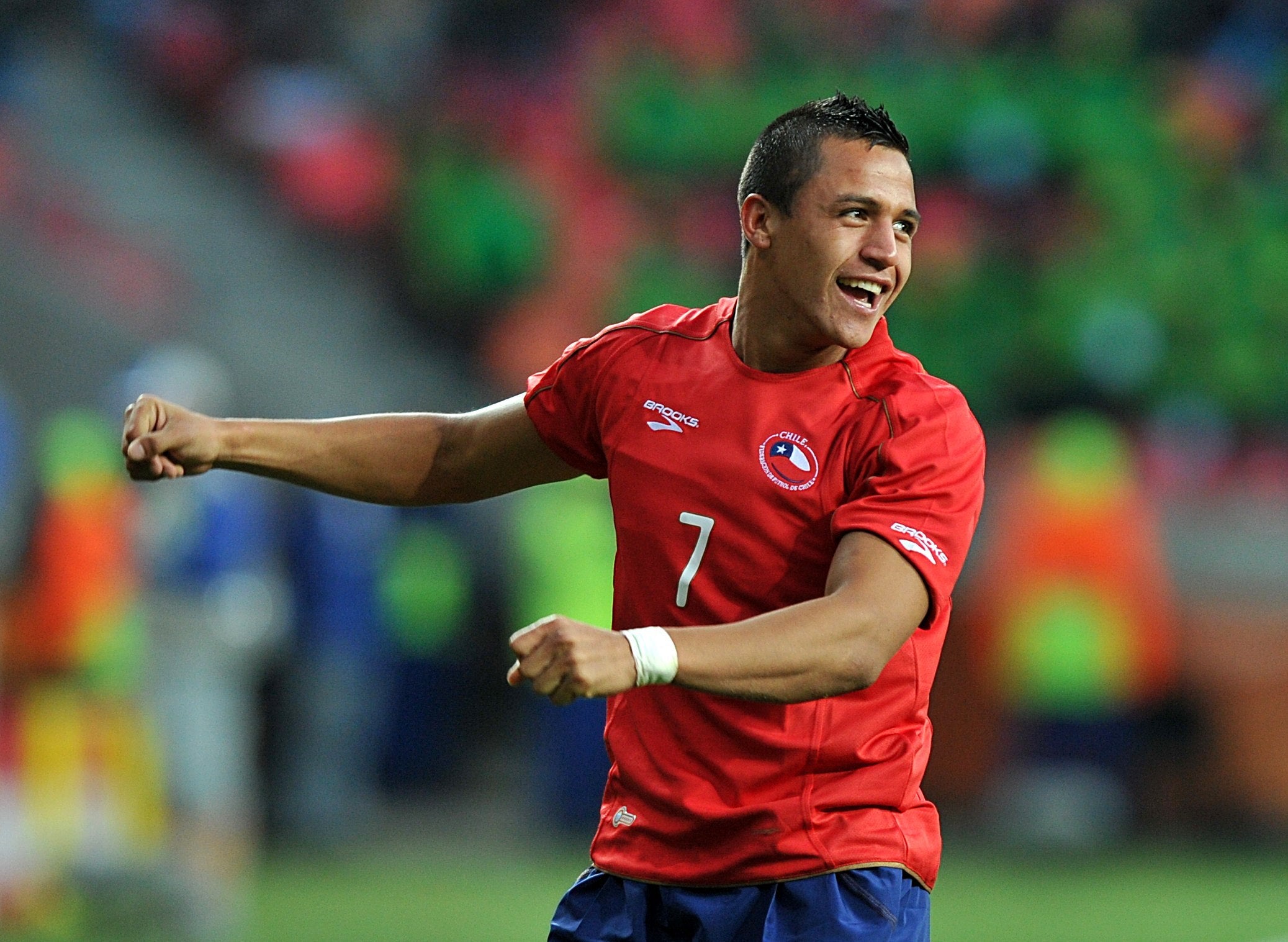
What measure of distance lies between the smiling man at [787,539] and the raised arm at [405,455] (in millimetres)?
142

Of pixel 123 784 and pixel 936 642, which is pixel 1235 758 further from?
pixel 936 642

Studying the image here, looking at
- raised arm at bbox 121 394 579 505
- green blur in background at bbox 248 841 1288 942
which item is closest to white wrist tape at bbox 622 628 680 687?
raised arm at bbox 121 394 579 505

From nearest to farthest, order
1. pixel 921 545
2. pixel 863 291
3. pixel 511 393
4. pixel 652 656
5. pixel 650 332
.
Result: pixel 652 656
pixel 921 545
pixel 863 291
pixel 650 332
pixel 511 393

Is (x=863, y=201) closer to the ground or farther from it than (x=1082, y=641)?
closer to the ground

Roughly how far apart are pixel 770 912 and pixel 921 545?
2.28ft

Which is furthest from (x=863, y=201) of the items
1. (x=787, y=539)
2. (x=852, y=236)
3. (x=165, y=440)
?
(x=165, y=440)

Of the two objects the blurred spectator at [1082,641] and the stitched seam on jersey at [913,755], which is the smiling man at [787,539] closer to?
the stitched seam on jersey at [913,755]

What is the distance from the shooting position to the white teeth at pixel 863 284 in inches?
136

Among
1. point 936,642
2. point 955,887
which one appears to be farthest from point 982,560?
point 936,642

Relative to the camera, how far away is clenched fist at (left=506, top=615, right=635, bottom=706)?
9.12ft

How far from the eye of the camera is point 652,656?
2.92 metres

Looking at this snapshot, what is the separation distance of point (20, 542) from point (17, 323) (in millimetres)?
4749

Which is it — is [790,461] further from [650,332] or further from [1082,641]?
[1082,641]

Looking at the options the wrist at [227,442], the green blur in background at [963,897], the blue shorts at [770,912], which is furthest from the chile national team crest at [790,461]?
the green blur in background at [963,897]
